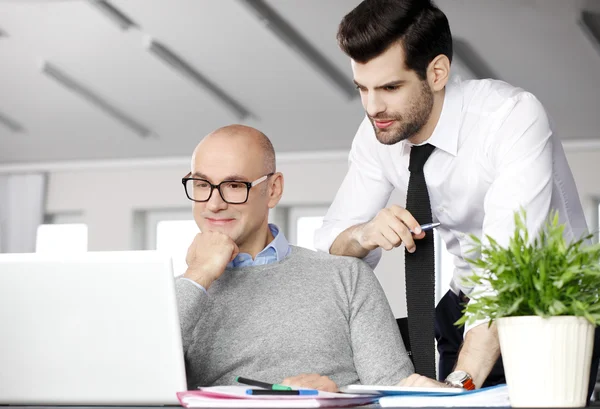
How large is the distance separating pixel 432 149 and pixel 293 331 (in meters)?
0.60

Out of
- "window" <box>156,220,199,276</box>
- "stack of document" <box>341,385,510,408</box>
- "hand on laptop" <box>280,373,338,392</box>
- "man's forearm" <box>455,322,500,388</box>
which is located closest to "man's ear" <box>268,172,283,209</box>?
"hand on laptop" <box>280,373,338,392</box>

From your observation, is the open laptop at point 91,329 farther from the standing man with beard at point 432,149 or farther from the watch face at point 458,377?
the standing man with beard at point 432,149

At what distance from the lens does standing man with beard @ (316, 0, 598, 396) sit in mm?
1914

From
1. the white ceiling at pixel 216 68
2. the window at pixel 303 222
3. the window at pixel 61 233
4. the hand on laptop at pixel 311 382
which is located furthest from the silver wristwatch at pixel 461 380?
the window at pixel 61 233

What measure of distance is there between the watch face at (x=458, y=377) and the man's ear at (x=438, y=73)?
31.1 inches

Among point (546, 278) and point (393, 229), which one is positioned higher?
point (393, 229)

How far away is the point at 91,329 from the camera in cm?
136

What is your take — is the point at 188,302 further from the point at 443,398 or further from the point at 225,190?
the point at 443,398

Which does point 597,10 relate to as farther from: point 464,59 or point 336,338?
point 336,338

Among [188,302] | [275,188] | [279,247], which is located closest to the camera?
[188,302]

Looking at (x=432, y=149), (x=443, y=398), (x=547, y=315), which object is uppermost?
A: (x=432, y=149)

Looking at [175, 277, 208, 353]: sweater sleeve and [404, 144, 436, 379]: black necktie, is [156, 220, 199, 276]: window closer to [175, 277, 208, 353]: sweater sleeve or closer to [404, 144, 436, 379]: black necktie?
[404, 144, 436, 379]: black necktie

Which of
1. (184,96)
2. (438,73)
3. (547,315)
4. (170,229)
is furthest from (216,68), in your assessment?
(547,315)

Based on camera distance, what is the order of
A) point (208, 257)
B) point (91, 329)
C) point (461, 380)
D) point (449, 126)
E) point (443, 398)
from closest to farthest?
point (443, 398) < point (91, 329) < point (461, 380) < point (208, 257) < point (449, 126)
